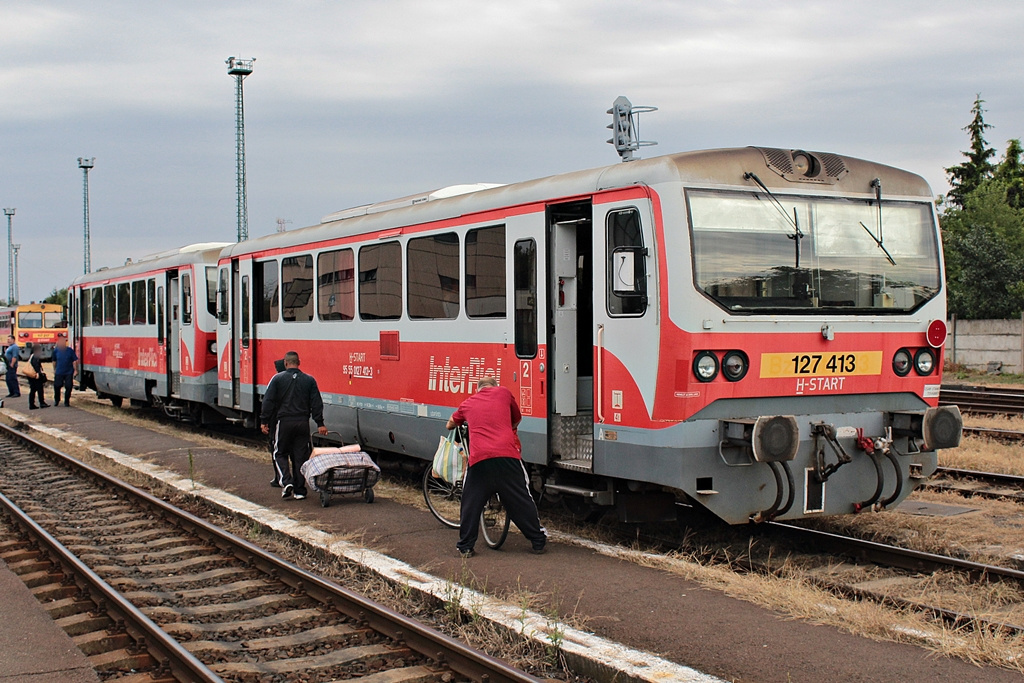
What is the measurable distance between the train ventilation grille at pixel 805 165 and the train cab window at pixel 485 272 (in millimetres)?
2575

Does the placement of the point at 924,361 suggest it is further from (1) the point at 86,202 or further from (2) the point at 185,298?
(1) the point at 86,202

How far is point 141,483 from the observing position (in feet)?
42.8

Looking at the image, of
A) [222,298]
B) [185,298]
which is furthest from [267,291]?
[185,298]

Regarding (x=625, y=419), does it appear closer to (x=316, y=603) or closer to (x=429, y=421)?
(x=316, y=603)

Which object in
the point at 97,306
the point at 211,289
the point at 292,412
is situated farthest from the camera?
the point at 97,306

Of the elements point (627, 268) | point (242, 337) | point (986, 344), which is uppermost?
point (627, 268)

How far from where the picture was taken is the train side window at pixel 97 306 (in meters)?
23.9

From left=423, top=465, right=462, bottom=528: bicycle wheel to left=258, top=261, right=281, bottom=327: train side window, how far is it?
5490 millimetres

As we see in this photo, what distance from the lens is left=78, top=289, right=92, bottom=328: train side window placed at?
24859 millimetres

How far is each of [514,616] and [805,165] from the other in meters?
4.37

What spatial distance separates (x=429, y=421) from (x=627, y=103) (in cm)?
1269

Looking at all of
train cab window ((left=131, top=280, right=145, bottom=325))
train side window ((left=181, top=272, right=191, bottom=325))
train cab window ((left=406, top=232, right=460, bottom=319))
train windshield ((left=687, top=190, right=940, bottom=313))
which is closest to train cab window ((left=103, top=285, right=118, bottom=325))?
train cab window ((left=131, top=280, right=145, bottom=325))

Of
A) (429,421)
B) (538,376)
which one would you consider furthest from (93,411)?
(538,376)

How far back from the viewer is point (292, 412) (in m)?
11.2
